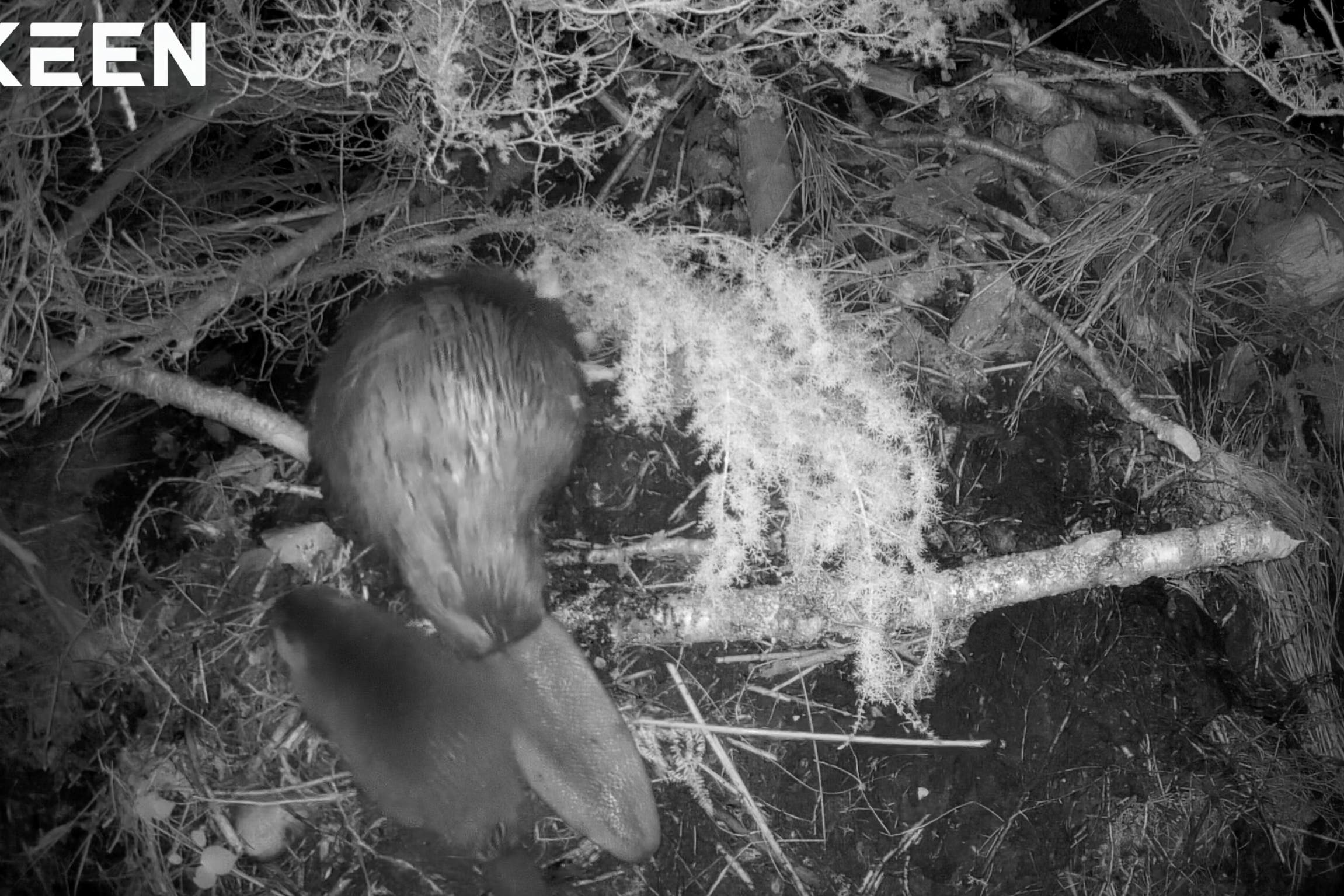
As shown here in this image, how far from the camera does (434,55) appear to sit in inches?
72.8

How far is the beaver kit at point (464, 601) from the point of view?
1864 millimetres

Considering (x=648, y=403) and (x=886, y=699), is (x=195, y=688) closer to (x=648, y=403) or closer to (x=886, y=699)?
(x=648, y=403)

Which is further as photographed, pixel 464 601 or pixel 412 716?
pixel 412 716

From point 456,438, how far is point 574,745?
0.84 meters

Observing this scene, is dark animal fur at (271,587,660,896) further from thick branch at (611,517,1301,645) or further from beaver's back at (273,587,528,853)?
thick branch at (611,517,1301,645)

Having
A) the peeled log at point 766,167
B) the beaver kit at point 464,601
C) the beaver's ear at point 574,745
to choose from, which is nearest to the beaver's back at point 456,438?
the beaver kit at point 464,601

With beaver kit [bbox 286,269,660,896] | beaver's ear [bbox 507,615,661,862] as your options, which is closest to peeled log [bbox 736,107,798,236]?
beaver kit [bbox 286,269,660,896]

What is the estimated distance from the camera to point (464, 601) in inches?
76.2

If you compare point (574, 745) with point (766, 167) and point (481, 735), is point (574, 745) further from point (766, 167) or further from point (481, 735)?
point (766, 167)

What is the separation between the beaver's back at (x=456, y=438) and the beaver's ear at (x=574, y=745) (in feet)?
0.40

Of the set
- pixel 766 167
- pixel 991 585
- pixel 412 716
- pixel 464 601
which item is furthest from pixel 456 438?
pixel 991 585

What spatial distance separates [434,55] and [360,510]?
1.06m

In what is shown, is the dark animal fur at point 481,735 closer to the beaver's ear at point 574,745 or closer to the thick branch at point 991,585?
the beaver's ear at point 574,745

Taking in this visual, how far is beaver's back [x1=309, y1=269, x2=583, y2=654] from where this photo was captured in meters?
1.85
